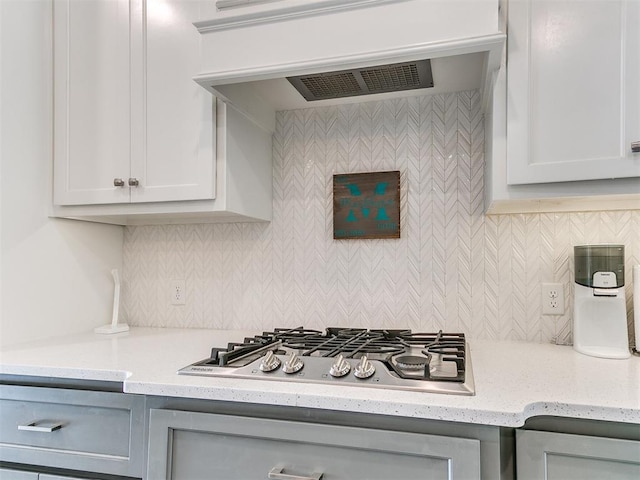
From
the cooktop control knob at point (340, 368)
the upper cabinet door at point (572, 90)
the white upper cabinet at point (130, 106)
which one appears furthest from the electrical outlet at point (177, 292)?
the upper cabinet door at point (572, 90)

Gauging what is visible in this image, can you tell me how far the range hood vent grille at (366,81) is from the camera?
4.60ft

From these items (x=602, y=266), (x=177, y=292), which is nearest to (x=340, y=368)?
(x=602, y=266)

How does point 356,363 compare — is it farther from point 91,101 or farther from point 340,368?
point 91,101

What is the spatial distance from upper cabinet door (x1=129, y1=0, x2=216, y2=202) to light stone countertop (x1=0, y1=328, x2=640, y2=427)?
1.85 feet

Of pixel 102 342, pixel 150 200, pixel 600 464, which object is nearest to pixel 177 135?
pixel 150 200

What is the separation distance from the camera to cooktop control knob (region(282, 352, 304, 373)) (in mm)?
1056

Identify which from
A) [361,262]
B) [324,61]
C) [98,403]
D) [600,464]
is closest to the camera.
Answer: [600,464]

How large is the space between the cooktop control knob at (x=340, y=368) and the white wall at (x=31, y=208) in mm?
1200

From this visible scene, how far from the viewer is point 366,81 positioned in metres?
1.50

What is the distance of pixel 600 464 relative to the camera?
870 mm

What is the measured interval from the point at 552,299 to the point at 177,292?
149 cm

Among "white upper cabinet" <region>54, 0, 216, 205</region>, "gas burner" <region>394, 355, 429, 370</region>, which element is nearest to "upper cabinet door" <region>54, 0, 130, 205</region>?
"white upper cabinet" <region>54, 0, 216, 205</region>

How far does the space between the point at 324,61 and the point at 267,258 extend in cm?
85

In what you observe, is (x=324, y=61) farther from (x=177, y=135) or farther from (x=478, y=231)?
(x=478, y=231)
